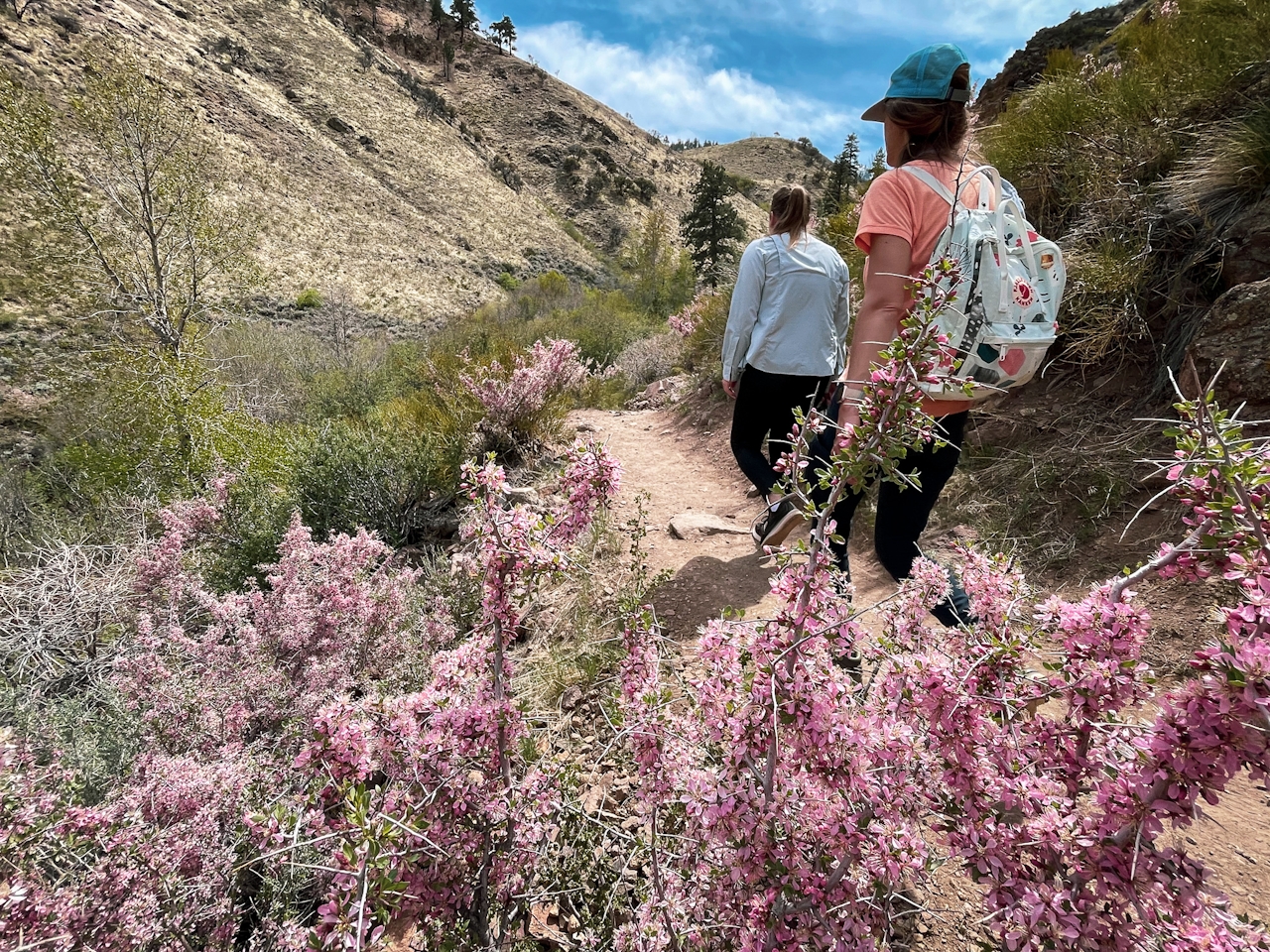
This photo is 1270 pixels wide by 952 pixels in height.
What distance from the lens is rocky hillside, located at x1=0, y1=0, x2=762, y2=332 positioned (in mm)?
→ 23344

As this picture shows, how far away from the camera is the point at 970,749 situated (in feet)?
3.41

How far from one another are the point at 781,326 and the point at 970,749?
2620 mm

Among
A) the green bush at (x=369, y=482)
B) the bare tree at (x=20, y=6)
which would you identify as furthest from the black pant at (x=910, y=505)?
the bare tree at (x=20, y=6)

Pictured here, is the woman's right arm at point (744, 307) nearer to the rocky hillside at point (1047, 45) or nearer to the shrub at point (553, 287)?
the rocky hillside at point (1047, 45)

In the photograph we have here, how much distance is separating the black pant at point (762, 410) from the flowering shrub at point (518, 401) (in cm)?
356

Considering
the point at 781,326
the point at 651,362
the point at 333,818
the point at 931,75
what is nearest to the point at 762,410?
the point at 781,326

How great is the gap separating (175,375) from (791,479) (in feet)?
25.3

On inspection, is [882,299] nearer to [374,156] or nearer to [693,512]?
[693,512]

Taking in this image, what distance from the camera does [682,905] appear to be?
50.1 inches

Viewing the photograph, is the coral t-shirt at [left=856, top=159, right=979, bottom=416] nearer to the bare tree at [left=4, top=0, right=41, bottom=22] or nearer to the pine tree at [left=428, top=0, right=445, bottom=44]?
the bare tree at [left=4, top=0, right=41, bottom=22]

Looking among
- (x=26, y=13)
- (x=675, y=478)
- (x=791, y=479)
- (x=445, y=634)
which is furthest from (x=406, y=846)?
(x=26, y=13)

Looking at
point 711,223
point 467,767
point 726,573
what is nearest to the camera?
point 467,767

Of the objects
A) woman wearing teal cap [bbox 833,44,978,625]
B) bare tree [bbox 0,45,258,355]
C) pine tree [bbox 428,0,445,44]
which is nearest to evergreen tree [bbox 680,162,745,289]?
bare tree [bbox 0,45,258,355]

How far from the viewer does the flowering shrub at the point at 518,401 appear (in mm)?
6426
